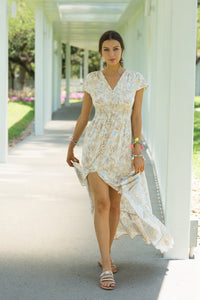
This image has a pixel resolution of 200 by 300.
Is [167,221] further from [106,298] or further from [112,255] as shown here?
[106,298]

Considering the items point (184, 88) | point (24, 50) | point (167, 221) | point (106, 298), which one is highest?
point (24, 50)

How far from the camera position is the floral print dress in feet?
12.7

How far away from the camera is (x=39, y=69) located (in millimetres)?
13086

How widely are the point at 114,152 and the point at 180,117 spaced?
0.67 metres

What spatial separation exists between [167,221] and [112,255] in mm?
525

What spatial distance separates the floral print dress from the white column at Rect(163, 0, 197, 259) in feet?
1.26

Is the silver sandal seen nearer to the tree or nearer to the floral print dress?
the floral print dress

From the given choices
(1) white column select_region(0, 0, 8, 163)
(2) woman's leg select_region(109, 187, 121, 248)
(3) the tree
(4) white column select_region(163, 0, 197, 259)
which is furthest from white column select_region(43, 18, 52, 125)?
(3) the tree

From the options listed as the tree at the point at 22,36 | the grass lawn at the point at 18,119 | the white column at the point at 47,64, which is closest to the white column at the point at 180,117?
the grass lawn at the point at 18,119

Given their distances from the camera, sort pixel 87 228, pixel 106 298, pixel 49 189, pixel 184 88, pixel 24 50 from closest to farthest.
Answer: pixel 106 298 < pixel 184 88 < pixel 87 228 < pixel 49 189 < pixel 24 50

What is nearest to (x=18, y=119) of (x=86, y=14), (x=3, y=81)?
(x=86, y=14)

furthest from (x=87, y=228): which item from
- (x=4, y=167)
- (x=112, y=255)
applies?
(x=4, y=167)

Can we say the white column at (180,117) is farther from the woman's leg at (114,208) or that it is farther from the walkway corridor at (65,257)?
the woman's leg at (114,208)

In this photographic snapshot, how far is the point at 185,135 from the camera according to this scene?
4262 millimetres
